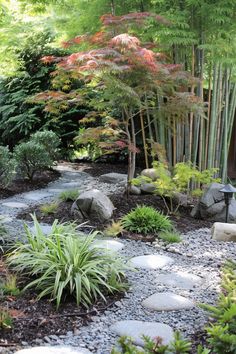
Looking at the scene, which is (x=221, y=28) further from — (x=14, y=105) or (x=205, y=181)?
(x=14, y=105)

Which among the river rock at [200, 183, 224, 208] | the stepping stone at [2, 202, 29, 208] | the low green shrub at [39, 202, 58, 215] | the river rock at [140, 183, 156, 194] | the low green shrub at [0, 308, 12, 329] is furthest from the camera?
the river rock at [140, 183, 156, 194]

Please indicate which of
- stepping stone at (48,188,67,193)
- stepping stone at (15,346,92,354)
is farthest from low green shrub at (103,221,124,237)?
stepping stone at (48,188,67,193)

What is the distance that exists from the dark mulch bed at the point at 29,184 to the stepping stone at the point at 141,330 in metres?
3.90

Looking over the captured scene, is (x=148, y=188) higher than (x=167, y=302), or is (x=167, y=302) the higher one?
(x=167, y=302)

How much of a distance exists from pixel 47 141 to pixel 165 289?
5.17 m

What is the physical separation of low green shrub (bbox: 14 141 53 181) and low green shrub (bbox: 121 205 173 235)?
2.76m

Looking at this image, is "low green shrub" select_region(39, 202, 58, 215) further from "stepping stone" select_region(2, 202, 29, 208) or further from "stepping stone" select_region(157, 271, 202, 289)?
"stepping stone" select_region(157, 271, 202, 289)

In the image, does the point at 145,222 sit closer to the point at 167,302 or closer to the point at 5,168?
the point at 167,302

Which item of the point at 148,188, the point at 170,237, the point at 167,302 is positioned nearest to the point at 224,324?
the point at 167,302

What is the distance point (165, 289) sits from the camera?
9.46ft

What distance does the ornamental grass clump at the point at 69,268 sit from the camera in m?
2.62

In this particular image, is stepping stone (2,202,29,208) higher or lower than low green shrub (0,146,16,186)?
lower

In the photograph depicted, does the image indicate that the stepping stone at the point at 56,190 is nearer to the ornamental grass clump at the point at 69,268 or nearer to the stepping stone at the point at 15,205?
the stepping stone at the point at 15,205

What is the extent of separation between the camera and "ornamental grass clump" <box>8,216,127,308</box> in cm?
262
